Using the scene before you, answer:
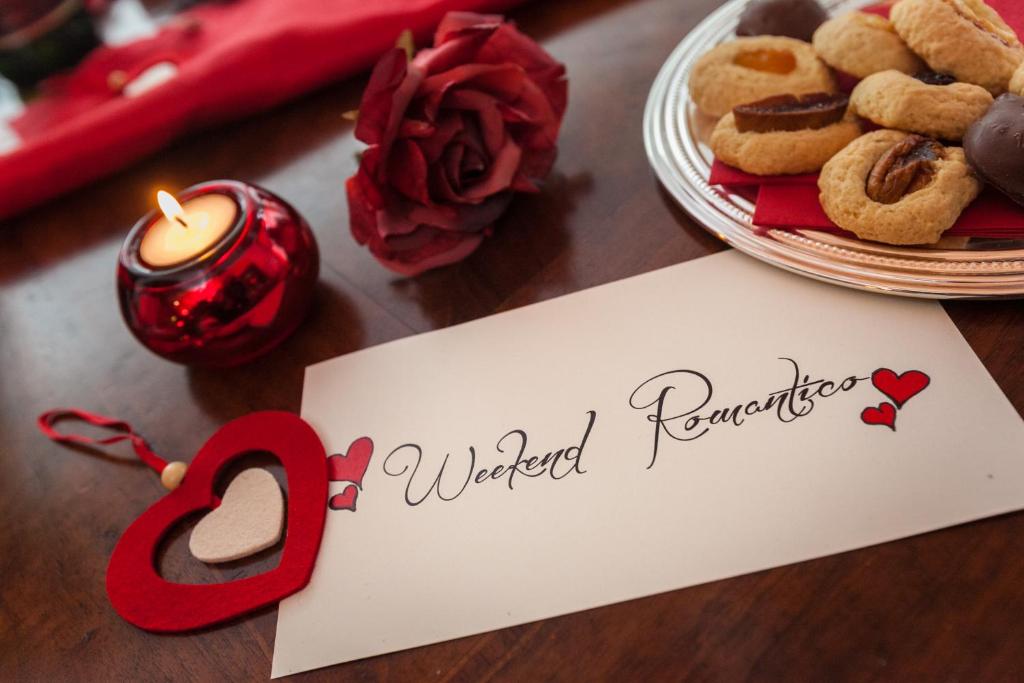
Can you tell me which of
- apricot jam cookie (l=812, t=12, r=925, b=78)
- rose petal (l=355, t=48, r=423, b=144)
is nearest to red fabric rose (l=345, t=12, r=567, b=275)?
rose petal (l=355, t=48, r=423, b=144)

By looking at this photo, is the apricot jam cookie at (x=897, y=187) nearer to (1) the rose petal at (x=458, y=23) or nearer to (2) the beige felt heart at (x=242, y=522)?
(1) the rose petal at (x=458, y=23)

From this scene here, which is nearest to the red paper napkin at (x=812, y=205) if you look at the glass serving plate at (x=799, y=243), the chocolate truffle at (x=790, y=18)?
the glass serving plate at (x=799, y=243)

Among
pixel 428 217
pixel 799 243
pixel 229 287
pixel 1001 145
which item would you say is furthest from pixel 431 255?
pixel 1001 145

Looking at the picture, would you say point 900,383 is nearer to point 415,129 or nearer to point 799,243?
point 799,243

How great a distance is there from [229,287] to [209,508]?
159 mm

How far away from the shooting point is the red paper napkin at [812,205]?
1.55ft

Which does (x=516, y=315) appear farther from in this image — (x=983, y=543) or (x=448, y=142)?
(x=983, y=543)

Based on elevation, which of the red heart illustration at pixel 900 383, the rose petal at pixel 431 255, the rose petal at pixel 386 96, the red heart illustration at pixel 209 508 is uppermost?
the rose petal at pixel 386 96

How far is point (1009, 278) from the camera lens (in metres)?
0.45

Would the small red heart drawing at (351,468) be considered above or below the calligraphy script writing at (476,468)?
below

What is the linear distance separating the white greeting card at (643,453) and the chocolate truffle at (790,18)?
7.7 inches

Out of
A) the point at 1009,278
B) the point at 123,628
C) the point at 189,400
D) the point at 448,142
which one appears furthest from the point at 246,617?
the point at 1009,278

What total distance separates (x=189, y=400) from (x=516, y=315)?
Answer: 0.91ft

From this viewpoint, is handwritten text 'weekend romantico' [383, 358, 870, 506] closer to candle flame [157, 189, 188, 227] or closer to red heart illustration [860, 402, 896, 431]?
red heart illustration [860, 402, 896, 431]
